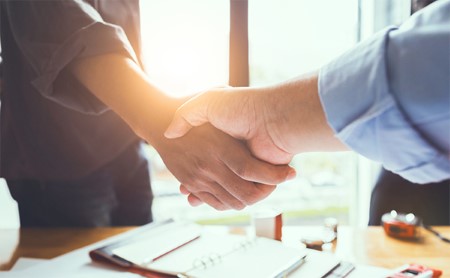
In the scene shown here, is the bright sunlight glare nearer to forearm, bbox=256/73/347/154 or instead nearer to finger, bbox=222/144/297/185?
finger, bbox=222/144/297/185

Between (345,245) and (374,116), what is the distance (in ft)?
1.80

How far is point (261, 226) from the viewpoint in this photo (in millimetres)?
941

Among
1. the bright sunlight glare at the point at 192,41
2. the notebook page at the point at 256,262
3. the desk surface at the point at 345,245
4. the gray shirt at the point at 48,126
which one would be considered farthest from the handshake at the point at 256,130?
the bright sunlight glare at the point at 192,41

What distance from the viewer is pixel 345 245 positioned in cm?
97

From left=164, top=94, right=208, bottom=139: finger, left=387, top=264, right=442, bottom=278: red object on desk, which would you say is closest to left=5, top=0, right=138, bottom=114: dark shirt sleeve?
left=164, top=94, right=208, bottom=139: finger

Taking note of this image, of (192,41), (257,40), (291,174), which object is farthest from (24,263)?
(257,40)

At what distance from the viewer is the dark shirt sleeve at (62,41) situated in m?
0.96

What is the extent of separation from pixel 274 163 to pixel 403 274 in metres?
0.31

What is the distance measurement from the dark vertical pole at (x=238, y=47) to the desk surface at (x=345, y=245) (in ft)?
3.50

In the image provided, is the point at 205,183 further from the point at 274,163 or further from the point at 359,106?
the point at 359,106

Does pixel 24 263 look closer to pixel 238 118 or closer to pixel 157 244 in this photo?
pixel 157 244

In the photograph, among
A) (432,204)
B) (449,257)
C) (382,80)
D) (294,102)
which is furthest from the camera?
(432,204)

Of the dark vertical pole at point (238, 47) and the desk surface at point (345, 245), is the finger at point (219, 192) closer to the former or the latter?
the desk surface at point (345, 245)

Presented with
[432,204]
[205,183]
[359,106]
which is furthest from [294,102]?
[432,204]
